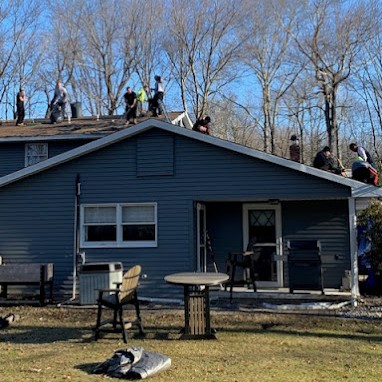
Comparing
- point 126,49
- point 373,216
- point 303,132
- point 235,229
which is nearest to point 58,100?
point 235,229

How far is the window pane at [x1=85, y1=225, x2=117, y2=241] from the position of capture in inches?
503

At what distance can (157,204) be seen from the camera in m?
12.5

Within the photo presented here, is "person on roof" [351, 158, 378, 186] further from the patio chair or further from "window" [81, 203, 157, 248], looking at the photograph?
the patio chair

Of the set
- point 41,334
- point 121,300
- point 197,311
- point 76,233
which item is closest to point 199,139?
point 76,233

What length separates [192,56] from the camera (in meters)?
31.2

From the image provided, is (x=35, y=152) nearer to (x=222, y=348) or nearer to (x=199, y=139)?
(x=199, y=139)

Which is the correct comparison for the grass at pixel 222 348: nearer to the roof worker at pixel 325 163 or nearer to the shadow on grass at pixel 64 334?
the shadow on grass at pixel 64 334

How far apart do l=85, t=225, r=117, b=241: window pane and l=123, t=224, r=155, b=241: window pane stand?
297 mm

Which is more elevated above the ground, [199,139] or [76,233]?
[199,139]

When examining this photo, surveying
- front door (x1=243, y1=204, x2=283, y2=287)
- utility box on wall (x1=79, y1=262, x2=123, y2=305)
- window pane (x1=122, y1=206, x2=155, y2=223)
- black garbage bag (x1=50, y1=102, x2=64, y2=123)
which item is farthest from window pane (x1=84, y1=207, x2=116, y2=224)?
black garbage bag (x1=50, y1=102, x2=64, y2=123)

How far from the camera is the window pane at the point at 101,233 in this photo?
1278cm

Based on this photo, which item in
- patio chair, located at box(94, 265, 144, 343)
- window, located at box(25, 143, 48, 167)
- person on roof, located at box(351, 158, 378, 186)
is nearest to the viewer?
patio chair, located at box(94, 265, 144, 343)

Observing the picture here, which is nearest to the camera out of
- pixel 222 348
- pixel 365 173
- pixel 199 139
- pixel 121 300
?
pixel 222 348

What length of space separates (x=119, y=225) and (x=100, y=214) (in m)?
0.59
